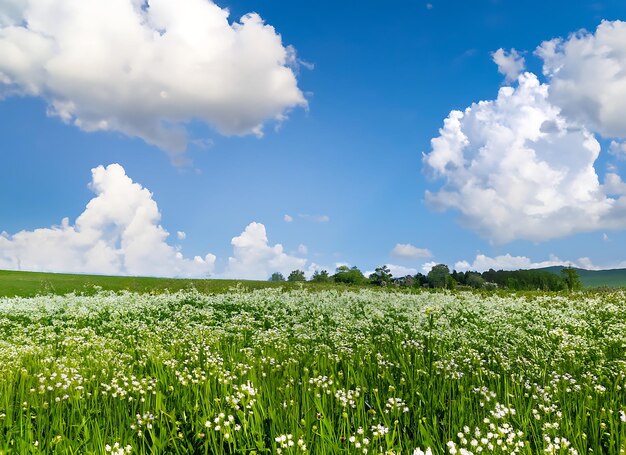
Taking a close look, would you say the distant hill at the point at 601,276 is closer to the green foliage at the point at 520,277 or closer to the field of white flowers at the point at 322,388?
the green foliage at the point at 520,277

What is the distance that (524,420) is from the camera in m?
5.71

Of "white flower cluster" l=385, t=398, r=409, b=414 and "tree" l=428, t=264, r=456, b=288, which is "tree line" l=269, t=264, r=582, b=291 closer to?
"tree" l=428, t=264, r=456, b=288

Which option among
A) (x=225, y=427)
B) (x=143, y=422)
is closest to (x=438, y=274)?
(x=143, y=422)

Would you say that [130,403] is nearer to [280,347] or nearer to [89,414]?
[89,414]

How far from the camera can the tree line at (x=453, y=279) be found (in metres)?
43.4

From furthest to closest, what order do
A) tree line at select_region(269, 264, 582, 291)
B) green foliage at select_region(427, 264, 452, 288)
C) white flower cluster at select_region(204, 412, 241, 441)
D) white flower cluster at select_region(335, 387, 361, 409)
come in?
green foliage at select_region(427, 264, 452, 288)
tree line at select_region(269, 264, 582, 291)
white flower cluster at select_region(335, 387, 361, 409)
white flower cluster at select_region(204, 412, 241, 441)

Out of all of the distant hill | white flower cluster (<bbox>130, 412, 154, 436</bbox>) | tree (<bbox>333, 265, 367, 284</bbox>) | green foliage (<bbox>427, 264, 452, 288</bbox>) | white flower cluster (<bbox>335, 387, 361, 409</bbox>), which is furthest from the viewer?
the distant hill

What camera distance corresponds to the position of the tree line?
4339 cm

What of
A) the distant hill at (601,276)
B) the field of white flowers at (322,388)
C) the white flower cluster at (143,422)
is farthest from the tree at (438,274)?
the distant hill at (601,276)

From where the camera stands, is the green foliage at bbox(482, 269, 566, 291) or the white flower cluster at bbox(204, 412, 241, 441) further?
the green foliage at bbox(482, 269, 566, 291)

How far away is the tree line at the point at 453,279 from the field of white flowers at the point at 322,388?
82.9 feet

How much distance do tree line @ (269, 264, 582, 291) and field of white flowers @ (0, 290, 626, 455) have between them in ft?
82.9

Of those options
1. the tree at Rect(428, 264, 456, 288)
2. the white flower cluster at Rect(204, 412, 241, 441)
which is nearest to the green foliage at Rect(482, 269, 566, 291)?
the tree at Rect(428, 264, 456, 288)

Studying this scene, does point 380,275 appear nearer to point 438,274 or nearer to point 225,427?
point 438,274
